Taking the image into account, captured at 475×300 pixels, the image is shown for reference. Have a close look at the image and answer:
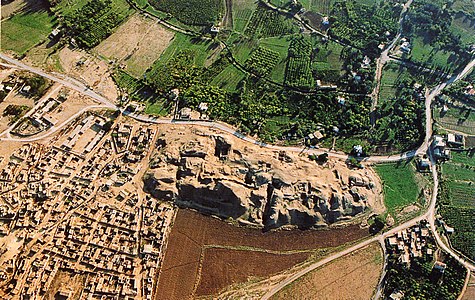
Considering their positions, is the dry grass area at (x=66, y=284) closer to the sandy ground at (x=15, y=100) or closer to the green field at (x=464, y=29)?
the sandy ground at (x=15, y=100)

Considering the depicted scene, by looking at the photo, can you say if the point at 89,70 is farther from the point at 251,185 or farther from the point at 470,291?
the point at 470,291

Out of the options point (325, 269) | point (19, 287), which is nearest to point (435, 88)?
point (325, 269)

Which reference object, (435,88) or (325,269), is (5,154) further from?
(435,88)

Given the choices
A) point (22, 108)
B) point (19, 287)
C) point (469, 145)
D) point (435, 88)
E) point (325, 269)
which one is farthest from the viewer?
point (435, 88)

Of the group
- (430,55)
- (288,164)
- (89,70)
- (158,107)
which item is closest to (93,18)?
(89,70)

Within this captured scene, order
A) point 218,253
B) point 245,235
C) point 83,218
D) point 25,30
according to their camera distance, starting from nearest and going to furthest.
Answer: point 218,253 < point 83,218 < point 245,235 < point 25,30

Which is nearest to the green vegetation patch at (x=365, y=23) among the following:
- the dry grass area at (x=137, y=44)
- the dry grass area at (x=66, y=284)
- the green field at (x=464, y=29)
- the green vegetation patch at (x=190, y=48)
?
the green field at (x=464, y=29)
